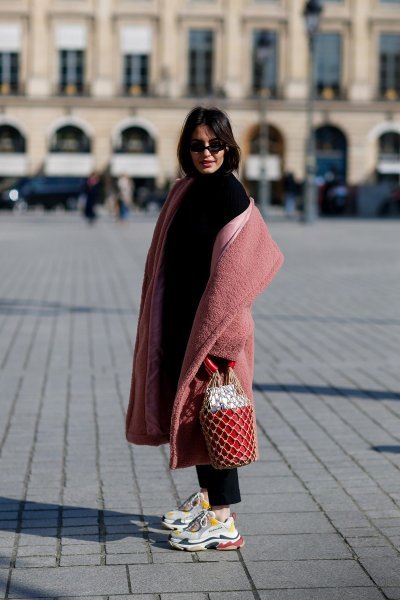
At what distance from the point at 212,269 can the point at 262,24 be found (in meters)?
57.4

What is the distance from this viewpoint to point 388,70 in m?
60.7

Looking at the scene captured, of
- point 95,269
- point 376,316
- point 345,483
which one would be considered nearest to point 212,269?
point 345,483

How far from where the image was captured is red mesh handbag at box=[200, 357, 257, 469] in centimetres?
452

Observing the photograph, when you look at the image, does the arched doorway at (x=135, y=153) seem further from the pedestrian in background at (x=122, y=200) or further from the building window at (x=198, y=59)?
the pedestrian in background at (x=122, y=200)

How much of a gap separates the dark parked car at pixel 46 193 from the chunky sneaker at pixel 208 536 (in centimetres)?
4735

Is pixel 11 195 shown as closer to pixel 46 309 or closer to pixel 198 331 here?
pixel 46 309

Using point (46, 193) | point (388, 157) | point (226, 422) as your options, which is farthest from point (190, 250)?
point (388, 157)

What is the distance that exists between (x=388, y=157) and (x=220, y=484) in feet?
190

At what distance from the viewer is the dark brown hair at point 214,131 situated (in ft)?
15.2

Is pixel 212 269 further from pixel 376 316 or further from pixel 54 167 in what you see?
pixel 54 167

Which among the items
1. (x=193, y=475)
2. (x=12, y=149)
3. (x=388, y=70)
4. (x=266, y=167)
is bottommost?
(x=193, y=475)

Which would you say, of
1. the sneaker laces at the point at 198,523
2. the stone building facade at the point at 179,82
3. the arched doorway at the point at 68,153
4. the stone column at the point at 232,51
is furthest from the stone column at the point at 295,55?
the sneaker laces at the point at 198,523

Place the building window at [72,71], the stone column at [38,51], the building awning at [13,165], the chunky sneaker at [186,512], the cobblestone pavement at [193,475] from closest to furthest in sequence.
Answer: the cobblestone pavement at [193,475]
the chunky sneaker at [186,512]
the stone column at [38,51]
the building window at [72,71]
the building awning at [13,165]

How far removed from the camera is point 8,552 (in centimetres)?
472
